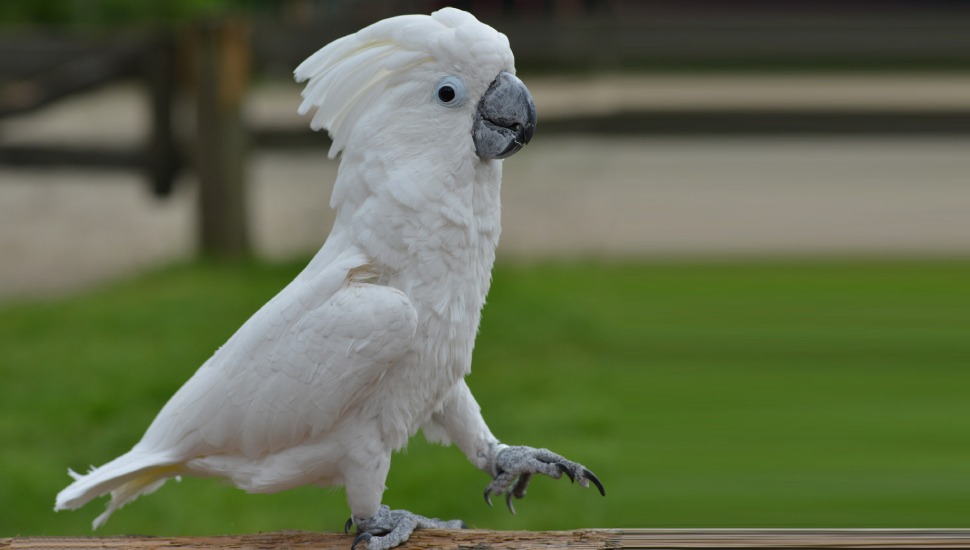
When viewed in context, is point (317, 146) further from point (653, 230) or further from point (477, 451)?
point (477, 451)

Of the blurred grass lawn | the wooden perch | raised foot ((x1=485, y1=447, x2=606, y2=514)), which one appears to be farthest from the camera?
the blurred grass lawn

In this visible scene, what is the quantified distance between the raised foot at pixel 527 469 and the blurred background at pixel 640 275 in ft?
1.37

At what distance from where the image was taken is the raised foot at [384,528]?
2.43 m

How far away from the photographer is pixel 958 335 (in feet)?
13.9

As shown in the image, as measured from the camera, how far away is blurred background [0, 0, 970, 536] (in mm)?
3486

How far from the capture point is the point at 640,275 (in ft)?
13.6

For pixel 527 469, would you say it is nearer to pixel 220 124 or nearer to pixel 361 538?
pixel 361 538

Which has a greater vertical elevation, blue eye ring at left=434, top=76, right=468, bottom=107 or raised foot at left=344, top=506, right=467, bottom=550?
blue eye ring at left=434, top=76, right=468, bottom=107

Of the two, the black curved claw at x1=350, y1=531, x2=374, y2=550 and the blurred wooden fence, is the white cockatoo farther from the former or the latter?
the blurred wooden fence

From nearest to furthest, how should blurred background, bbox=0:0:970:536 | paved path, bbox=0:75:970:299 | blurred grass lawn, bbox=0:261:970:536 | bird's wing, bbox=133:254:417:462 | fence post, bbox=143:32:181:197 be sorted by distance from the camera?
bird's wing, bbox=133:254:417:462
blurred grass lawn, bbox=0:261:970:536
blurred background, bbox=0:0:970:536
paved path, bbox=0:75:970:299
fence post, bbox=143:32:181:197

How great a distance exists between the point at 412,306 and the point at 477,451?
1.79 ft

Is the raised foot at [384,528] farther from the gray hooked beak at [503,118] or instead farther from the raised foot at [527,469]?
the gray hooked beak at [503,118]

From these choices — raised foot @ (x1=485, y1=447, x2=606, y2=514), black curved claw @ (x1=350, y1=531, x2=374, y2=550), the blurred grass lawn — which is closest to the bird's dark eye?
raised foot @ (x1=485, y1=447, x2=606, y2=514)

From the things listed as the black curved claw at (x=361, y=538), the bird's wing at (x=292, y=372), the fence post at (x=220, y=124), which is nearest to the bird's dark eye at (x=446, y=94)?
the bird's wing at (x=292, y=372)
